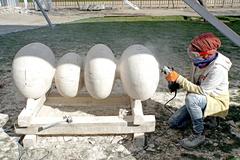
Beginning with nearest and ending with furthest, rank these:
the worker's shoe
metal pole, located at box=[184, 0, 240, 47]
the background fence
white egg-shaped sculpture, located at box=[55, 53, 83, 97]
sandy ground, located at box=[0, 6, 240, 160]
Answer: sandy ground, located at box=[0, 6, 240, 160] → the worker's shoe → white egg-shaped sculpture, located at box=[55, 53, 83, 97] → metal pole, located at box=[184, 0, 240, 47] → the background fence

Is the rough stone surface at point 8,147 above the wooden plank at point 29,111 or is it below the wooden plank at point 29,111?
below

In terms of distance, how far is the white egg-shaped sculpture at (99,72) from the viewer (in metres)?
3.32

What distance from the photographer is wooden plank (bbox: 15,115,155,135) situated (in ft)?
10.8

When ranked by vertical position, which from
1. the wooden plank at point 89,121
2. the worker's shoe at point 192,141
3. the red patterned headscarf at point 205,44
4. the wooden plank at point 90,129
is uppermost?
the red patterned headscarf at point 205,44

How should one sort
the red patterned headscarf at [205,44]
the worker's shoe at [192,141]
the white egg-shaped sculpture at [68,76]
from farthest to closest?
the white egg-shaped sculpture at [68,76]
the worker's shoe at [192,141]
the red patterned headscarf at [205,44]

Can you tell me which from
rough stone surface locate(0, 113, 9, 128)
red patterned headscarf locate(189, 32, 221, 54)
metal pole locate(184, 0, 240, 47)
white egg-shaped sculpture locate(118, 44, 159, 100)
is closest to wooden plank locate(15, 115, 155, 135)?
white egg-shaped sculpture locate(118, 44, 159, 100)

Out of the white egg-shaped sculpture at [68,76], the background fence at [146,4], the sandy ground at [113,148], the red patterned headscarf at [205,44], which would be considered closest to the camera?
the red patterned headscarf at [205,44]

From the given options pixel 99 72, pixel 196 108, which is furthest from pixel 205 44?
pixel 99 72

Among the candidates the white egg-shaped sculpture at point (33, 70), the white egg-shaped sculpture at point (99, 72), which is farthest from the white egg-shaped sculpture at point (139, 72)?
the white egg-shaped sculpture at point (33, 70)

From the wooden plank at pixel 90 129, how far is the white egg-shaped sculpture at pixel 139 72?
11.4 inches

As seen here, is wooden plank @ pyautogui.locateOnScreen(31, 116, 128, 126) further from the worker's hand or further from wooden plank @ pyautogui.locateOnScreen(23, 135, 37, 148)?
the worker's hand

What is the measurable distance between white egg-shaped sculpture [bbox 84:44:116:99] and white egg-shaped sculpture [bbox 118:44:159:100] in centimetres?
14

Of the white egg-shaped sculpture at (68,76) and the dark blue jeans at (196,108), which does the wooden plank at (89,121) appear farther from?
the dark blue jeans at (196,108)

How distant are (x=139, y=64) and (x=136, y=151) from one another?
0.84 m
